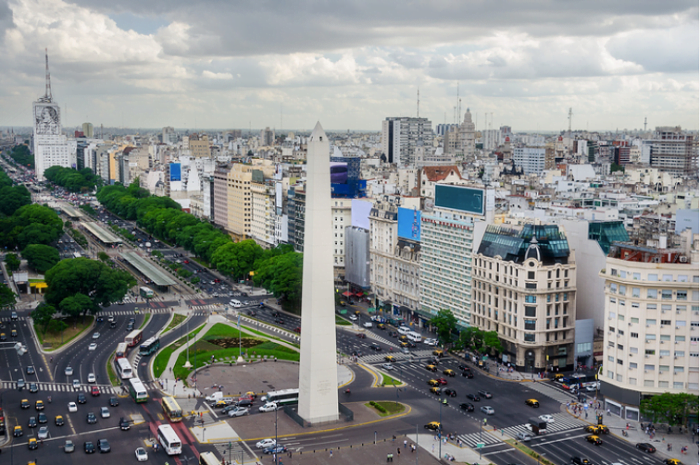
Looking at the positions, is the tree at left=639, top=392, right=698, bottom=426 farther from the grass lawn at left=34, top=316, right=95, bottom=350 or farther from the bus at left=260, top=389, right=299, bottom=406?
the grass lawn at left=34, top=316, right=95, bottom=350

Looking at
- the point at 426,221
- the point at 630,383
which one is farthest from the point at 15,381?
the point at 630,383

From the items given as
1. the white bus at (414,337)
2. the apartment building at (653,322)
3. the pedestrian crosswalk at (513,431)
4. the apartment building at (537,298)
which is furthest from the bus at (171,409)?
the apartment building at (653,322)

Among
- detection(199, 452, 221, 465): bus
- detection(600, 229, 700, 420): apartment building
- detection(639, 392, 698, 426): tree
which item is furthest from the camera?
detection(600, 229, 700, 420): apartment building

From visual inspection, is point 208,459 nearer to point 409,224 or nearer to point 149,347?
point 149,347

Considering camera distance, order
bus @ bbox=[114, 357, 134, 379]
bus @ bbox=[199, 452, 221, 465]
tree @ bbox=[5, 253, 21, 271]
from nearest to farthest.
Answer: bus @ bbox=[199, 452, 221, 465]
bus @ bbox=[114, 357, 134, 379]
tree @ bbox=[5, 253, 21, 271]

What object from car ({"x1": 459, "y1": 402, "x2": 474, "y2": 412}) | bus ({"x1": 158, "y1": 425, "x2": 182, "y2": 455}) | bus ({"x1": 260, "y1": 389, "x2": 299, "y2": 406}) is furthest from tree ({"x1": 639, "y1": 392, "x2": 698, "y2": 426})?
bus ({"x1": 158, "y1": 425, "x2": 182, "y2": 455})

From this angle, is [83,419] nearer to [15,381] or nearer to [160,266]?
[15,381]

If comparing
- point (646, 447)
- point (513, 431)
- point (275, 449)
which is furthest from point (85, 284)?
point (646, 447)
